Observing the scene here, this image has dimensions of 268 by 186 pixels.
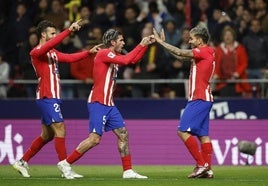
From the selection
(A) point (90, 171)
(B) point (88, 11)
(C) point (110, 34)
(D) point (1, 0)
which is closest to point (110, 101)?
(C) point (110, 34)

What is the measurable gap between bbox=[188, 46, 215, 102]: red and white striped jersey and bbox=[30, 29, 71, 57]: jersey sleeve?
218cm

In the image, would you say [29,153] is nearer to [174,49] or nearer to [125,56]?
[125,56]

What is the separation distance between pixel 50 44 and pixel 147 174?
318 cm

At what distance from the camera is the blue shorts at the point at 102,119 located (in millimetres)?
16500

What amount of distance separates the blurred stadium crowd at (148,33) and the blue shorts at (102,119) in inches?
227

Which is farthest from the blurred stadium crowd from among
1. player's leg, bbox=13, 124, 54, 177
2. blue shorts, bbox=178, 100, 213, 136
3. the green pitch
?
blue shorts, bbox=178, 100, 213, 136

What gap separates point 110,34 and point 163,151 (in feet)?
18.2

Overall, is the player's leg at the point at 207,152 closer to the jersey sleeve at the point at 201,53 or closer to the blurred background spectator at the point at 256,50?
the jersey sleeve at the point at 201,53

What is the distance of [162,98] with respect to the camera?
22.4 m

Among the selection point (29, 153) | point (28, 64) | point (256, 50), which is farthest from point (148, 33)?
point (29, 153)

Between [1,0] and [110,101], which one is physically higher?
[1,0]

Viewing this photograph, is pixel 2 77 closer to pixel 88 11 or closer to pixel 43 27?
pixel 88 11

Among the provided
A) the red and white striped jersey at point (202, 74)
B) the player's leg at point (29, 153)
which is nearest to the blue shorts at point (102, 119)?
the player's leg at point (29, 153)

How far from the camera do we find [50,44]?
53.5 ft
